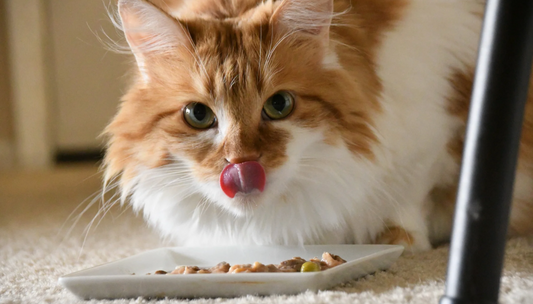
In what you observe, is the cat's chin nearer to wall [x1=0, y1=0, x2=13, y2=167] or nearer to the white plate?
the white plate

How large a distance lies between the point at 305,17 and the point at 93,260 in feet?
2.70

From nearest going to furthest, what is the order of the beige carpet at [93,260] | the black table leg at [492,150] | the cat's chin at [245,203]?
the black table leg at [492,150]
the beige carpet at [93,260]
the cat's chin at [245,203]

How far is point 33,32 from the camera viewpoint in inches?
151

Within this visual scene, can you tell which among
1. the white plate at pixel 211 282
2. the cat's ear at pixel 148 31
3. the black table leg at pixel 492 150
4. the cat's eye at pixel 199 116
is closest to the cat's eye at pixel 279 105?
the cat's eye at pixel 199 116

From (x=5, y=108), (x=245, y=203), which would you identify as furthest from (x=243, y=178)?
(x=5, y=108)

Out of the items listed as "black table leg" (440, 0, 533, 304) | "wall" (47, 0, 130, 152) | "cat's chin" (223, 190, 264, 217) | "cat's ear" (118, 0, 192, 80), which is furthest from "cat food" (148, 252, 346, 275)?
"wall" (47, 0, 130, 152)

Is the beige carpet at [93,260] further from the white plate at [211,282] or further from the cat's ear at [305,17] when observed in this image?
the cat's ear at [305,17]

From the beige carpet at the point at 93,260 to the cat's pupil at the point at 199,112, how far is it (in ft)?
1.26

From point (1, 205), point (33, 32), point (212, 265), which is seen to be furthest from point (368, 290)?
point (33, 32)

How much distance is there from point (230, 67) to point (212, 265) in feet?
1.43

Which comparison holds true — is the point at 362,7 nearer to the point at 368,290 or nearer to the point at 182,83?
the point at 182,83

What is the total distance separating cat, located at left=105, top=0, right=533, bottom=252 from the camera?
1093mm

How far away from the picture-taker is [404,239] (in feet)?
4.18

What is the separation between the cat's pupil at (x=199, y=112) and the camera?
1124mm
